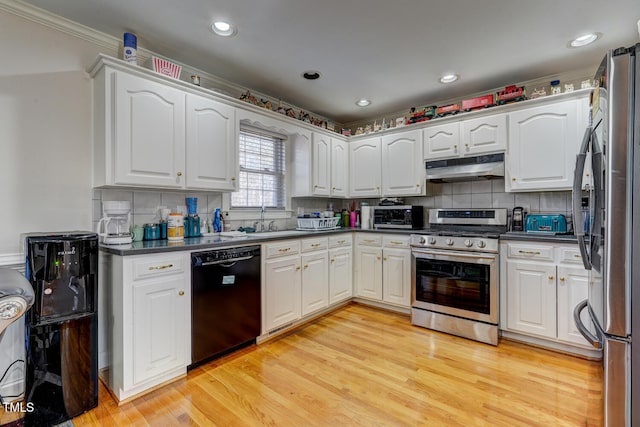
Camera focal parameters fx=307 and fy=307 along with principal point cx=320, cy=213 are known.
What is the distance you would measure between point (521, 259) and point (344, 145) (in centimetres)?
245

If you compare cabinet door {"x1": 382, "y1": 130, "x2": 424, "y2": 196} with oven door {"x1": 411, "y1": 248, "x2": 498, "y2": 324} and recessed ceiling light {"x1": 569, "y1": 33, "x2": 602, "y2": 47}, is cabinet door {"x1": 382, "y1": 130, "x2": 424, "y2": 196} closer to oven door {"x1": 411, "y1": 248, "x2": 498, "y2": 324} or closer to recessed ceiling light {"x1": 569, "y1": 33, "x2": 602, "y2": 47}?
oven door {"x1": 411, "y1": 248, "x2": 498, "y2": 324}

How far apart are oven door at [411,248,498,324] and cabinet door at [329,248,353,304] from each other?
0.80 m

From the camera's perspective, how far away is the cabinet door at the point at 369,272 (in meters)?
3.60

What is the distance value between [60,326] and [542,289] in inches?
137

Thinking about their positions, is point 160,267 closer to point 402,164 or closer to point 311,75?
point 311,75

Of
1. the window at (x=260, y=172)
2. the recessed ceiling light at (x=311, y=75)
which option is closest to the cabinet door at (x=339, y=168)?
the window at (x=260, y=172)

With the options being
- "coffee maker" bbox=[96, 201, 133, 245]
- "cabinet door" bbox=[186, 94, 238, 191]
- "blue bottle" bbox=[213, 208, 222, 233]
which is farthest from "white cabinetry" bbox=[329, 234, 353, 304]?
"coffee maker" bbox=[96, 201, 133, 245]

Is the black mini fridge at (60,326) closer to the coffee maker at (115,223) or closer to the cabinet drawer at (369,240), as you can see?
the coffee maker at (115,223)

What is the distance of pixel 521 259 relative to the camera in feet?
8.85

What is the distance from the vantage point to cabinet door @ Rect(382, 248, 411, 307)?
3.38m

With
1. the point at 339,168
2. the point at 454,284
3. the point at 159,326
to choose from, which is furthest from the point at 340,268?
the point at 159,326

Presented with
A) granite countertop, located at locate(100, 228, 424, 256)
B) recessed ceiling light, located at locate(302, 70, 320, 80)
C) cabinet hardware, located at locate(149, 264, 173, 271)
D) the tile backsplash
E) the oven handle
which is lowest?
the oven handle

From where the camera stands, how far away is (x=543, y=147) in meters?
2.81

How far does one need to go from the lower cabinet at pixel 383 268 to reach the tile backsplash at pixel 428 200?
0.68 m
